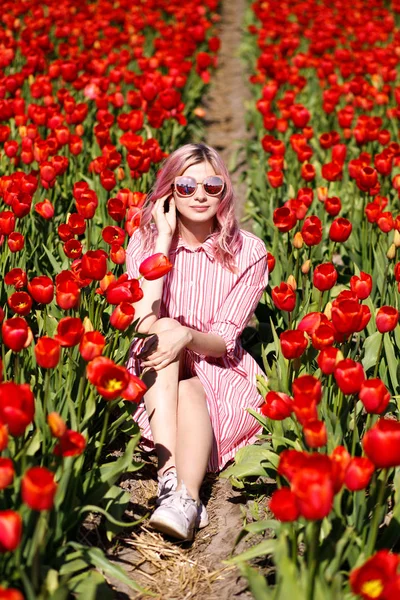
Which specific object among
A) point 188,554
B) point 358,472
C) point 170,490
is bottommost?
point 188,554

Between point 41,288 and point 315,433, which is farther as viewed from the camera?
point 41,288

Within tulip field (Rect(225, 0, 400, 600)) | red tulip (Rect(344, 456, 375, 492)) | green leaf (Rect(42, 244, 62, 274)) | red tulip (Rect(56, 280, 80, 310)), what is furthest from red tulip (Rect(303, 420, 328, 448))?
green leaf (Rect(42, 244, 62, 274))

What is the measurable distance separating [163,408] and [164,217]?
0.89 metres

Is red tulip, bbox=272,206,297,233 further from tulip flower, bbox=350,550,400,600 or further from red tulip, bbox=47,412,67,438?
tulip flower, bbox=350,550,400,600

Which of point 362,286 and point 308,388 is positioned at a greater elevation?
point 308,388

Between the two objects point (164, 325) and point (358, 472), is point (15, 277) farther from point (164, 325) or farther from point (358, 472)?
point (358, 472)

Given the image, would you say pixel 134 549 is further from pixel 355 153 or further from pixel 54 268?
pixel 355 153

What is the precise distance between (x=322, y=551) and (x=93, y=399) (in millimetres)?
840

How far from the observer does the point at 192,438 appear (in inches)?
113

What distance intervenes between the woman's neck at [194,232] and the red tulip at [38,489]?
1852 millimetres

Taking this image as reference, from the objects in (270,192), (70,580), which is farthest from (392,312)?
(270,192)

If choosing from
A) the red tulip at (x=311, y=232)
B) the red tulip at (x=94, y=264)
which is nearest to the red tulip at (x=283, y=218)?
the red tulip at (x=311, y=232)

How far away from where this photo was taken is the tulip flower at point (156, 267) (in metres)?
2.78

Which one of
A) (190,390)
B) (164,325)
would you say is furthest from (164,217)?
(190,390)
